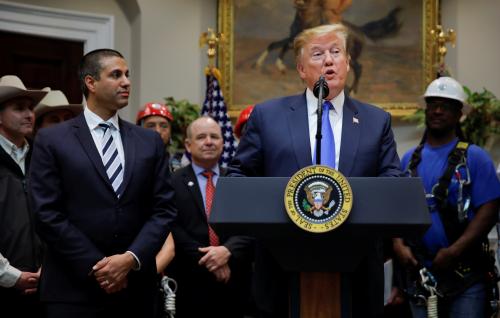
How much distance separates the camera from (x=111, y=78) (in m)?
3.94

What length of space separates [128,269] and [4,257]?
0.98 meters

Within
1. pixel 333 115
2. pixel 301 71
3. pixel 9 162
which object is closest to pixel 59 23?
pixel 9 162

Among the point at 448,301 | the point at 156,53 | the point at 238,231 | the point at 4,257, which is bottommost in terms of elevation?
the point at 448,301

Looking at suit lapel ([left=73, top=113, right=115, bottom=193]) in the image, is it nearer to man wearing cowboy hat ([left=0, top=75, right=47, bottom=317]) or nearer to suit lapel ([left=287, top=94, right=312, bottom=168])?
man wearing cowboy hat ([left=0, top=75, right=47, bottom=317])

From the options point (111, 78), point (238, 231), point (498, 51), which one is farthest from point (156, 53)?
point (238, 231)

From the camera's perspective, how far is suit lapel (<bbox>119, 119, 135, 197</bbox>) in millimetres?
3760

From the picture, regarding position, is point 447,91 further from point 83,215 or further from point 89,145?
point 83,215

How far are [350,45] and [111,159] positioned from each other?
216 inches

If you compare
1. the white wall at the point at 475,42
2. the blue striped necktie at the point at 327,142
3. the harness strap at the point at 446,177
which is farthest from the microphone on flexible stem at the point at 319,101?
the white wall at the point at 475,42

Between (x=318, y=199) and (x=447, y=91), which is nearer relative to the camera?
(x=318, y=199)

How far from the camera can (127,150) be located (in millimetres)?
3838

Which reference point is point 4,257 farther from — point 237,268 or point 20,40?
point 20,40

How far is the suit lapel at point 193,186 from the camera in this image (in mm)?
4949

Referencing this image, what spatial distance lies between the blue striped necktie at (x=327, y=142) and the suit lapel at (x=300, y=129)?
0.05 meters
